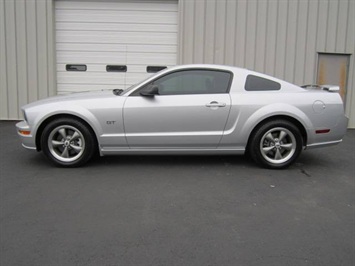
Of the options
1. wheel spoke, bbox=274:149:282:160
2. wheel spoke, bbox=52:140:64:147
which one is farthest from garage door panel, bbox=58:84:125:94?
wheel spoke, bbox=274:149:282:160

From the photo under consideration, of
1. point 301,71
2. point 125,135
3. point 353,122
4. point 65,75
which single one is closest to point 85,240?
point 125,135

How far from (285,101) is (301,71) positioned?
438 cm

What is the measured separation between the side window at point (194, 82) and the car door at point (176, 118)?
15 millimetres

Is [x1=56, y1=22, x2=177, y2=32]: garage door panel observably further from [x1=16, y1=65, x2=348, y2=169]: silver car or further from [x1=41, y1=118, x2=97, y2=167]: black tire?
[x1=41, y1=118, x2=97, y2=167]: black tire

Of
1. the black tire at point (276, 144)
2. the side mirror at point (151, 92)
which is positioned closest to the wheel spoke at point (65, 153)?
the side mirror at point (151, 92)

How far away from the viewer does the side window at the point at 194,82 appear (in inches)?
221

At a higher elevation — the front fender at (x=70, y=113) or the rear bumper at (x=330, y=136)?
the front fender at (x=70, y=113)

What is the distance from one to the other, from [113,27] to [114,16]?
251 mm

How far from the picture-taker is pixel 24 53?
372 inches

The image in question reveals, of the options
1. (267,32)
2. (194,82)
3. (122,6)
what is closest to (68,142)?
(194,82)

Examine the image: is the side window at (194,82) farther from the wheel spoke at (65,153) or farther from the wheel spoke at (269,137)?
the wheel spoke at (65,153)

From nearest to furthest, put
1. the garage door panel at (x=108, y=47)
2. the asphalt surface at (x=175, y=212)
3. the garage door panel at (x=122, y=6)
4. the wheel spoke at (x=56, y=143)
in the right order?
the asphalt surface at (x=175, y=212) → the wheel spoke at (x=56, y=143) → the garage door panel at (x=122, y=6) → the garage door panel at (x=108, y=47)

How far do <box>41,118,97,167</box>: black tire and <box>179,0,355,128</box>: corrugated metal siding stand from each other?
14.9 ft

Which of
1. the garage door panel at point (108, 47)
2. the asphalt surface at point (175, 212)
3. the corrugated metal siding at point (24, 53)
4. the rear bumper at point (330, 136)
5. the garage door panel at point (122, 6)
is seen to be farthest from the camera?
the garage door panel at point (108, 47)
